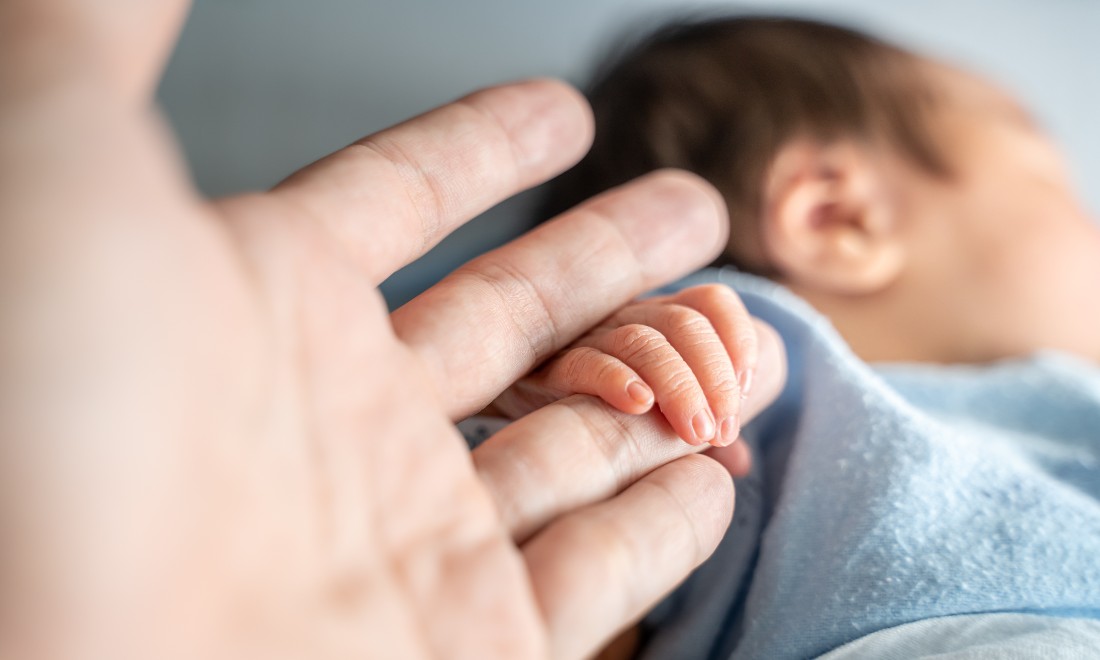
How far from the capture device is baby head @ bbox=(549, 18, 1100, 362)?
0.94 m

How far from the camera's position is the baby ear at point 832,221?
3.10ft

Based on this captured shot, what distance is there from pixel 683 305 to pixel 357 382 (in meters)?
0.30

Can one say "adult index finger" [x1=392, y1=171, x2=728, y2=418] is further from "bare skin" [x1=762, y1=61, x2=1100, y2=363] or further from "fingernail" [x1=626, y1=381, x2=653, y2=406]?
"bare skin" [x1=762, y1=61, x2=1100, y2=363]

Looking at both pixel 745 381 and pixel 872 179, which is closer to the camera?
pixel 745 381

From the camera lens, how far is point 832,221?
38.9 inches

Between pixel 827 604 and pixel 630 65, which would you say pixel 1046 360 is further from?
pixel 630 65

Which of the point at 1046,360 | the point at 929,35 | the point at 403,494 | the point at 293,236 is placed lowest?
the point at 1046,360

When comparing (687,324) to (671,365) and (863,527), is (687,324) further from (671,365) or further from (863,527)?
(863,527)

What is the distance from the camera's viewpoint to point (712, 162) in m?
1.05

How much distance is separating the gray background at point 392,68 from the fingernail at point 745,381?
600mm

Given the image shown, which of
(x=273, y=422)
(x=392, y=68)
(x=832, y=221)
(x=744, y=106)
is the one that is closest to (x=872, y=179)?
(x=832, y=221)

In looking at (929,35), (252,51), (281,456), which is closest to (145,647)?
(281,456)

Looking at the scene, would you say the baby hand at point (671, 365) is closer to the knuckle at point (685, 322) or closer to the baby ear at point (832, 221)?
the knuckle at point (685, 322)

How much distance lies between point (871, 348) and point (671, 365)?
499 mm
